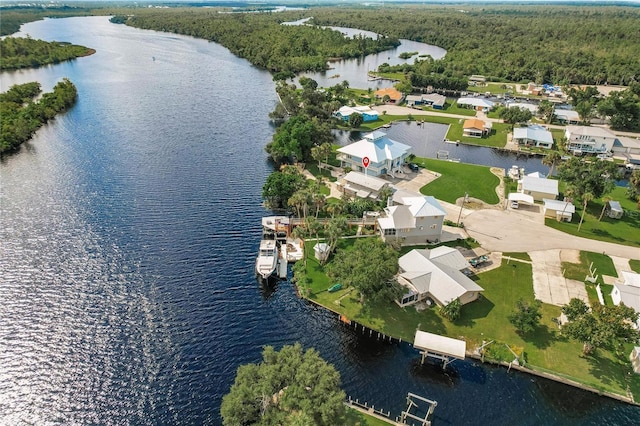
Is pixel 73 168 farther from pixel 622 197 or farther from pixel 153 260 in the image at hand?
pixel 622 197

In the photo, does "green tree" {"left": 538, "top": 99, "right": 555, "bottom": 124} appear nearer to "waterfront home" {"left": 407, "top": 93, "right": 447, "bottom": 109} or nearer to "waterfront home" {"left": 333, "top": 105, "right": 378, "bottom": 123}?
"waterfront home" {"left": 407, "top": 93, "right": 447, "bottom": 109}

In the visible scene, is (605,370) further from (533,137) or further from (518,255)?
(533,137)

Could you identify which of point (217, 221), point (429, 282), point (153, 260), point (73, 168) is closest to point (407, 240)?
point (429, 282)

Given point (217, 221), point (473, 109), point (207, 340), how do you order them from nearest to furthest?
point (207, 340), point (217, 221), point (473, 109)

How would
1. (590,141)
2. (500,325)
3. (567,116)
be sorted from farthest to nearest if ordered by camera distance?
(567,116) → (590,141) → (500,325)

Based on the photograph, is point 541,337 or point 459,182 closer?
point 541,337

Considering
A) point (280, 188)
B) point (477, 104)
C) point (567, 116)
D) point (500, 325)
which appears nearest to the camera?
point (500, 325)

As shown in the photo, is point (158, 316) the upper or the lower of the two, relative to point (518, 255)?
upper

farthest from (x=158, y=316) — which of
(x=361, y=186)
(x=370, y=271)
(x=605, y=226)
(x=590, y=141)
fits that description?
(x=590, y=141)
